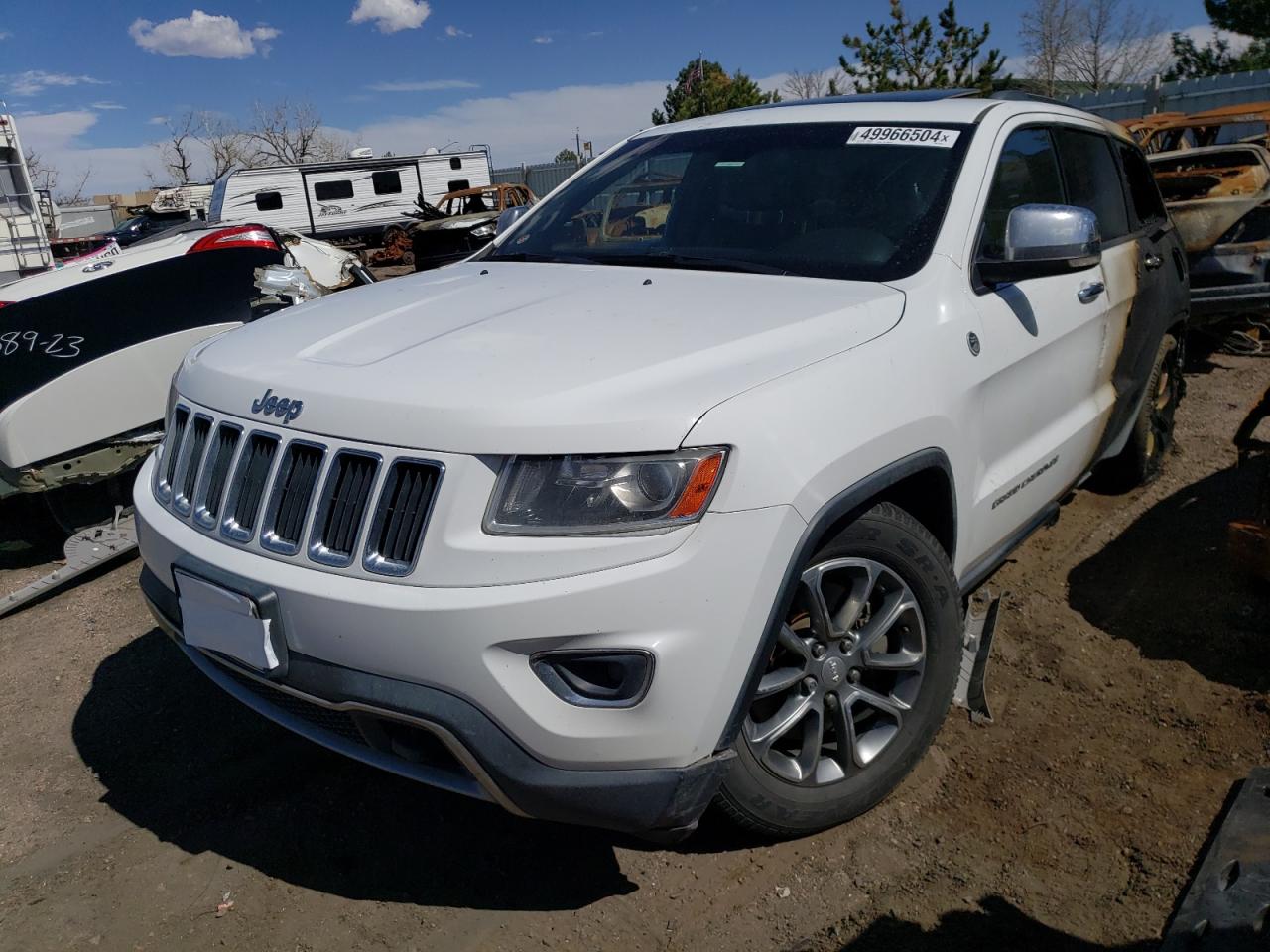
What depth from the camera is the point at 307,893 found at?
103 inches

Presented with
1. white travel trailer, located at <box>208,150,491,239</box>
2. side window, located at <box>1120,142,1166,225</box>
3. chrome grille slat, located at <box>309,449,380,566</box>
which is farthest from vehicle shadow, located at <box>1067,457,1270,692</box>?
white travel trailer, located at <box>208,150,491,239</box>

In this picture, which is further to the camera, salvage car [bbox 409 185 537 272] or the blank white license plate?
salvage car [bbox 409 185 537 272]

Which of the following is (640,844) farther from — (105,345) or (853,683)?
(105,345)

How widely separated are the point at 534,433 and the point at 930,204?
5.38 feet

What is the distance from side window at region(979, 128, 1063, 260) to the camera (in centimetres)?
321

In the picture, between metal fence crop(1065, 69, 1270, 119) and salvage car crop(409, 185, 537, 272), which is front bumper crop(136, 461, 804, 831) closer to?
salvage car crop(409, 185, 537, 272)

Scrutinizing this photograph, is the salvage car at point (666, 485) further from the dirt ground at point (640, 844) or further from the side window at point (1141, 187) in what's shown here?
the side window at point (1141, 187)

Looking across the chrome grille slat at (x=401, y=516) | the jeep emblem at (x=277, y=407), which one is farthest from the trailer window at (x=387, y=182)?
the chrome grille slat at (x=401, y=516)

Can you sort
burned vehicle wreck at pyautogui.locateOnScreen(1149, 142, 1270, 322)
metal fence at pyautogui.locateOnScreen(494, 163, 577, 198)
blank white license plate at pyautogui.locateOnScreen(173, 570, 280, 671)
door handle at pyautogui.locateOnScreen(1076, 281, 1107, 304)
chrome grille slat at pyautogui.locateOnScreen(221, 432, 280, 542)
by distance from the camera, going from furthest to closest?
metal fence at pyautogui.locateOnScreen(494, 163, 577, 198) < burned vehicle wreck at pyautogui.locateOnScreen(1149, 142, 1270, 322) < door handle at pyautogui.locateOnScreen(1076, 281, 1107, 304) < chrome grille slat at pyautogui.locateOnScreen(221, 432, 280, 542) < blank white license plate at pyautogui.locateOnScreen(173, 570, 280, 671)

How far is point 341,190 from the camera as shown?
26.9 metres

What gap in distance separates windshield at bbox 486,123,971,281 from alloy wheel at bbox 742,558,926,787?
3.01 feet

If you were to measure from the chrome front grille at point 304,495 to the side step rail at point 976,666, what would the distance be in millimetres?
1940

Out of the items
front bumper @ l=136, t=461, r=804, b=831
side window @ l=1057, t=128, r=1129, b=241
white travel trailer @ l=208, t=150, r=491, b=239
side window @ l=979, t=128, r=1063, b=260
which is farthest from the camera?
white travel trailer @ l=208, t=150, r=491, b=239

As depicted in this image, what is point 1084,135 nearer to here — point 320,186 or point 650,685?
point 650,685
